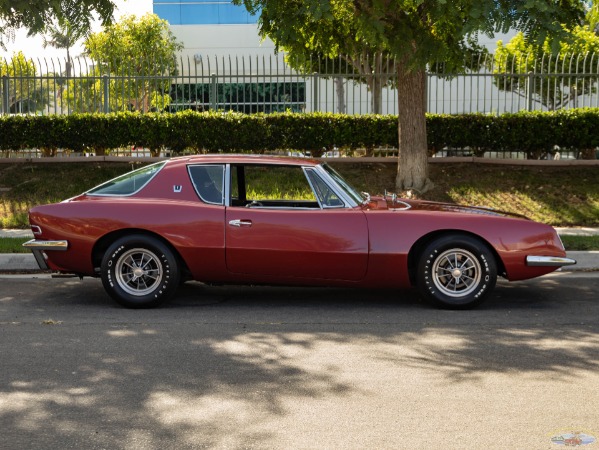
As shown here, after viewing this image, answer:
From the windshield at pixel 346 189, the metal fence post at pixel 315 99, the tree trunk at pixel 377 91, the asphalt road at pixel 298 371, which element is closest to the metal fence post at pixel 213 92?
the metal fence post at pixel 315 99

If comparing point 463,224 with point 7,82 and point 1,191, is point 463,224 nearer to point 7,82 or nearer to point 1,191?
point 1,191

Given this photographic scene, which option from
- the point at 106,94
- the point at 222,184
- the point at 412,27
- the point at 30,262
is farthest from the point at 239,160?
the point at 106,94

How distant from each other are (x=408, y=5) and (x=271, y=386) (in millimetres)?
9709

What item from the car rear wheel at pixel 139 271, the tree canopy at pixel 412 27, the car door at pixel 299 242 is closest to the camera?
the car door at pixel 299 242

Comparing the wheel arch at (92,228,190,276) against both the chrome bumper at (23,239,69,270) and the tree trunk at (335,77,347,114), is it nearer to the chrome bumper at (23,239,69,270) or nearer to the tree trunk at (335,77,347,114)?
the chrome bumper at (23,239,69,270)

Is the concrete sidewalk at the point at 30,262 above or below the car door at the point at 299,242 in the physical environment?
below

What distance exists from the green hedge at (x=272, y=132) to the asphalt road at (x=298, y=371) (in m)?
8.67

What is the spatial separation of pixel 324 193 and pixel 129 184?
1.90 meters

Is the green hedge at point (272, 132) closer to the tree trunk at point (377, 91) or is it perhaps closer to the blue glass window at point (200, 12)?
the tree trunk at point (377, 91)

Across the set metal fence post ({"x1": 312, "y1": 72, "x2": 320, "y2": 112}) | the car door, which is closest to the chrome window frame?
the car door

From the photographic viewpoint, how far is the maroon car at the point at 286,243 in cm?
837

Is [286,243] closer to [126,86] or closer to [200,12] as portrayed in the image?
[126,86]

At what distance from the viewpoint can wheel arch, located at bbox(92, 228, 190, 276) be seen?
8523 millimetres

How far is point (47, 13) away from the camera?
12.8 metres
